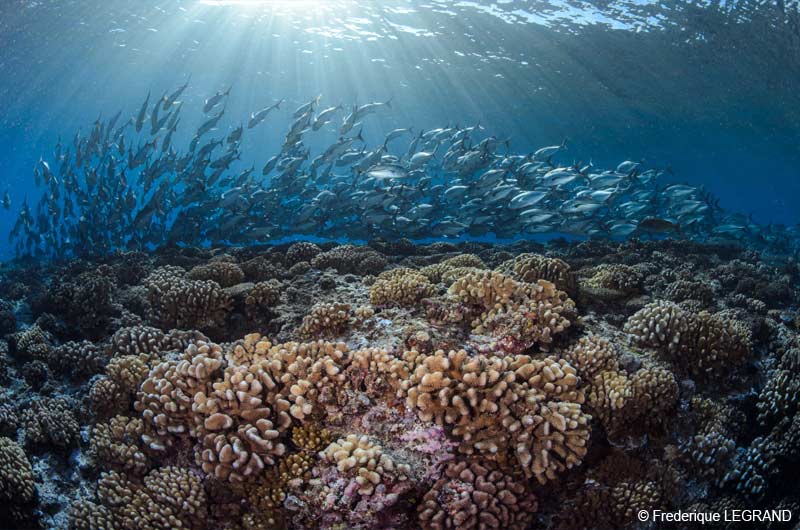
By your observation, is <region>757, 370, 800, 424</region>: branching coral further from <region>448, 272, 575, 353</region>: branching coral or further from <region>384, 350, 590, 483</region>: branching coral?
<region>384, 350, 590, 483</region>: branching coral

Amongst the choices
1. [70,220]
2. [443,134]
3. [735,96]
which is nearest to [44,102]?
[70,220]

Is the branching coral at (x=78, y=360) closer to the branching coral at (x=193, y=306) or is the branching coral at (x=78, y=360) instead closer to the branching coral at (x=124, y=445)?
the branching coral at (x=193, y=306)

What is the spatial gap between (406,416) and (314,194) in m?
12.3

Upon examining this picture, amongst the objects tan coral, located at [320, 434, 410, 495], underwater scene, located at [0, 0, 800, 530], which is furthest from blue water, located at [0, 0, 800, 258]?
tan coral, located at [320, 434, 410, 495]

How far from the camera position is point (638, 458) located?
3980 millimetres

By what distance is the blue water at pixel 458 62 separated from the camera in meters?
23.3

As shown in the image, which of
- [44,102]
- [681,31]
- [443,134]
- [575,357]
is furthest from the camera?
[44,102]

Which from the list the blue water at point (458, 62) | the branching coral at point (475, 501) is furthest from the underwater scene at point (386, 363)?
the blue water at point (458, 62)

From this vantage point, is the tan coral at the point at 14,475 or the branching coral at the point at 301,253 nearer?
the tan coral at the point at 14,475

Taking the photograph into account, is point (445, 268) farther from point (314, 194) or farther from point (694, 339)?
point (314, 194)

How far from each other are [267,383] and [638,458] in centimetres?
347

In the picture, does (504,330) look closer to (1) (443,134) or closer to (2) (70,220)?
(1) (443,134)

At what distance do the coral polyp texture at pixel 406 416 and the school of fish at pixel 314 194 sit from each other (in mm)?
6596

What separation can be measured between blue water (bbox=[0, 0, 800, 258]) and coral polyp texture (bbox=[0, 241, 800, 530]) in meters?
22.6
